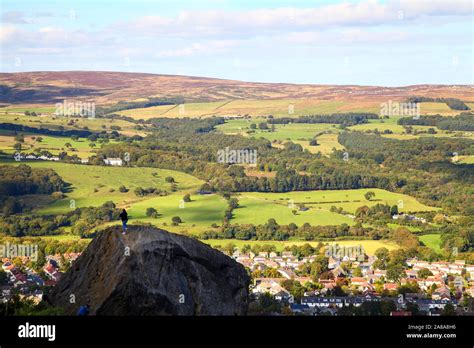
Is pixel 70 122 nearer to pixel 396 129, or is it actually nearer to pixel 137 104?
pixel 137 104

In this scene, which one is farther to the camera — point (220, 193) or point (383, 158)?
point (383, 158)

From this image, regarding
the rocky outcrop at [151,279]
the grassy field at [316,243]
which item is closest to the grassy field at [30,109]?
the grassy field at [316,243]

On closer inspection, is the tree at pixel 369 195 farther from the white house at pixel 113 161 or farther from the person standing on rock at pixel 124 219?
the person standing on rock at pixel 124 219

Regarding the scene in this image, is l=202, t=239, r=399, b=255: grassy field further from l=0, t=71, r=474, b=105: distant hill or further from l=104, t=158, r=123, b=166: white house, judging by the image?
l=0, t=71, r=474, b=105: distant hill

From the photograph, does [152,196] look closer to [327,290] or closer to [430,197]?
[430,197]

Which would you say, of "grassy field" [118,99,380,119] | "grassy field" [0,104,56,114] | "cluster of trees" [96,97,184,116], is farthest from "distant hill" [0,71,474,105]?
"grassy field" [118,99,380,119]

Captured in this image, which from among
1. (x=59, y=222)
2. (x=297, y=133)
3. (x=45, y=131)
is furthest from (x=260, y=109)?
(x=59, y=222)

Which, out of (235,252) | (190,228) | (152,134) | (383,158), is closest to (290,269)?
(235,252)
